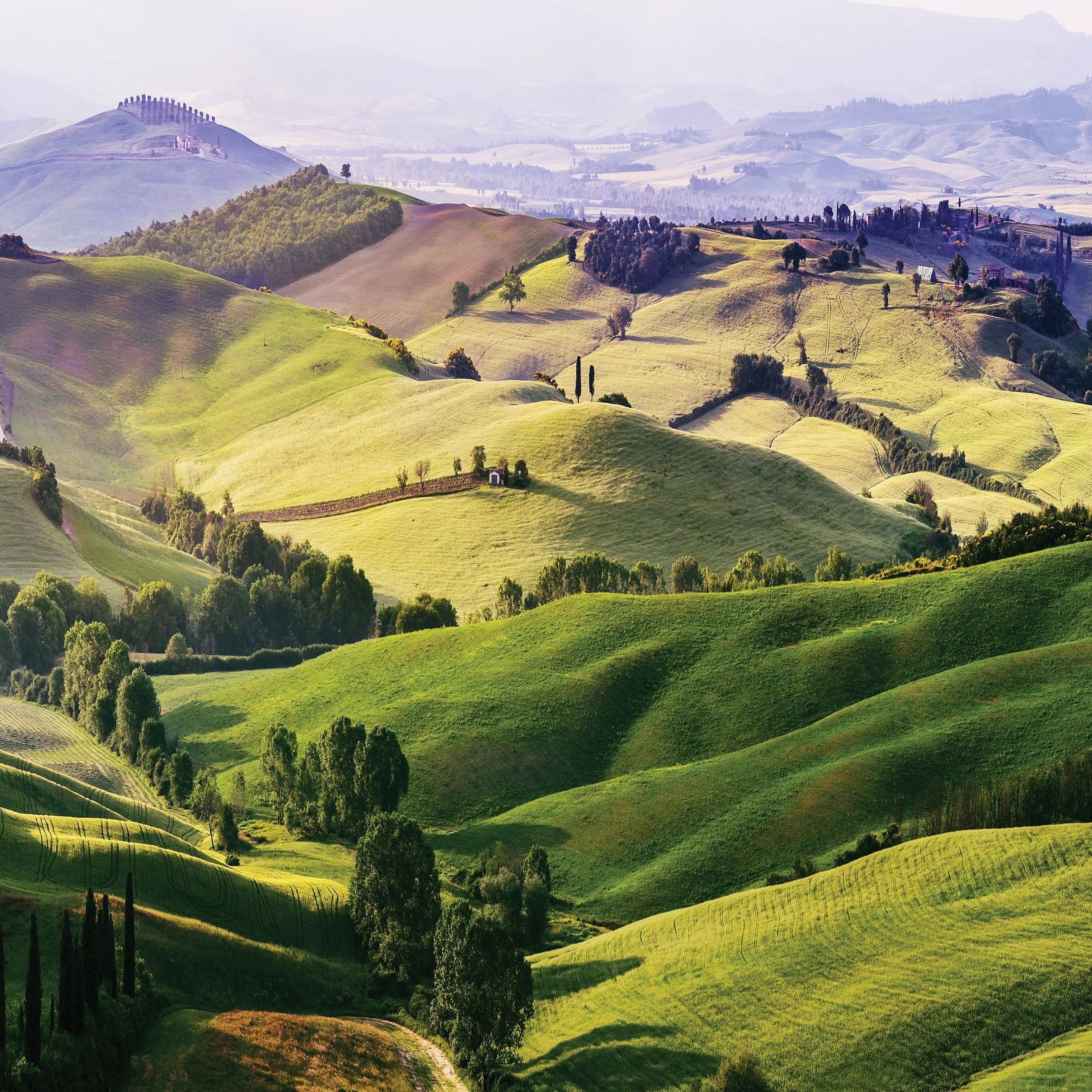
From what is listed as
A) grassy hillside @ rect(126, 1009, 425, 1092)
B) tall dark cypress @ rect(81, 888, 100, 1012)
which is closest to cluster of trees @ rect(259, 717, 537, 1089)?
grassy hillside @ rect(126, 1009, 425, 1092)

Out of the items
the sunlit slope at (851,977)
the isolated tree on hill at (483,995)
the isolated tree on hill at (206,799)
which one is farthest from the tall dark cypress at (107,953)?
the isolated tree on hill at (206,799)

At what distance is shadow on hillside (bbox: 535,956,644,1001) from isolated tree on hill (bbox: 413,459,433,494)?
378 ft

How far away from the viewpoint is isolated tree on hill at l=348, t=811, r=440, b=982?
69.8 meters

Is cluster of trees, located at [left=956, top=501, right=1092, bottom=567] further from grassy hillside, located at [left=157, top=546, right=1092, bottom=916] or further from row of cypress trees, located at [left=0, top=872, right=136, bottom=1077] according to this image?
row of cypress trees, located at [left=0, top=872, right=136, bottom=1077]

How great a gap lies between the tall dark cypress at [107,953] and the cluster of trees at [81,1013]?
33 millimetres

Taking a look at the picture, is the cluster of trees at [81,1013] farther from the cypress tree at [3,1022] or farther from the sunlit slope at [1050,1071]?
the sunlit slope at [1050,1071]

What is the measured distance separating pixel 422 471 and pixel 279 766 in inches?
3523

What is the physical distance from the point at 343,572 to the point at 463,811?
190 feet

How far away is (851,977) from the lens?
6234 cm

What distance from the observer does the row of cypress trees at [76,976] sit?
4984 cm

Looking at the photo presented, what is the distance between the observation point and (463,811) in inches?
3659

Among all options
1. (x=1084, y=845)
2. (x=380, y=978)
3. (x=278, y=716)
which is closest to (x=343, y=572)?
(x=278, y=716)

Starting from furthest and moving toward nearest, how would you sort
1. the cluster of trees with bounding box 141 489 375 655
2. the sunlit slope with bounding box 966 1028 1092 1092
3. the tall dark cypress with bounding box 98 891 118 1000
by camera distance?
the cluster of trees with bounding box 141 489 375 655 < the tall dark cypress with bounding box 98 891 118 1000 < the sunlit slope with bounding box 966 1028 1092 1092

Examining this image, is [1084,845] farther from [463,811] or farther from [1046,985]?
[463,811]
